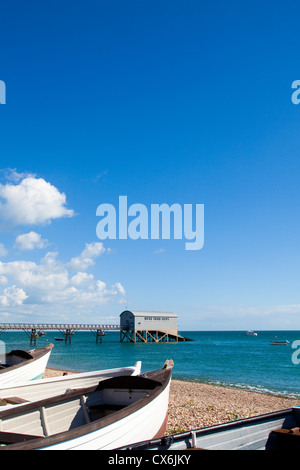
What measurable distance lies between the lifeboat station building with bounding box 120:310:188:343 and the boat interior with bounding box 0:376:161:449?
230 feet

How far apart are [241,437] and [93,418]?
4.36 metres

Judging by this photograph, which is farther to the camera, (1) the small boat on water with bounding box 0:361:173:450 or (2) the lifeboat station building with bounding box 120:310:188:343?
(2) the lifeboat station building with bounding box 120:310:188:343

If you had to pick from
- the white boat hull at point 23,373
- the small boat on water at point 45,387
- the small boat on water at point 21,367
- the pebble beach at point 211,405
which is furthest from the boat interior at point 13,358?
the pebble beach at point 211,405

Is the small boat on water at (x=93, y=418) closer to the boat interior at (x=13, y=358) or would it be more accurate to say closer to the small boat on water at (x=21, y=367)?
the small boat on water at (x=21, y=367)

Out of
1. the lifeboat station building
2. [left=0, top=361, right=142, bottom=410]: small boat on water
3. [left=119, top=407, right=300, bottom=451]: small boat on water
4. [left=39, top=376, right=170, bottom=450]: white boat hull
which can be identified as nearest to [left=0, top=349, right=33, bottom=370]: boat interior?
[left=0, top=361, right=142, bottom=410]: small boat on water

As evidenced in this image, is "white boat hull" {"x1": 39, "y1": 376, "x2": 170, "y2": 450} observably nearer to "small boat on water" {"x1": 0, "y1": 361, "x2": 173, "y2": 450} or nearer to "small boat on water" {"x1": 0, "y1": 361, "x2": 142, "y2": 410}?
"small boat on water" {"x1": 0, "y1": 361, "x2": 173, "y2": 450}

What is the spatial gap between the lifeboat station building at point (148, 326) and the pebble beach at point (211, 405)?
54636 millimetres

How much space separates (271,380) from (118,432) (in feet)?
90.3

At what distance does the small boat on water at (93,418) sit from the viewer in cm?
532

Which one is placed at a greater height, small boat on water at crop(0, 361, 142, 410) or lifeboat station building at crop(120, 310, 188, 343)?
small boat on water at crop(0, 361, 142, 410)

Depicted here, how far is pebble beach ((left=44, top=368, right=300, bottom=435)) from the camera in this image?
13375 mm
